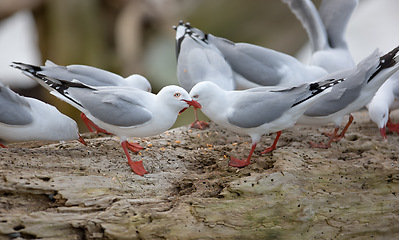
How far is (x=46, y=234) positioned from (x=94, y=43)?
657cm

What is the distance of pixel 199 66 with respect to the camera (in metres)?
4.57

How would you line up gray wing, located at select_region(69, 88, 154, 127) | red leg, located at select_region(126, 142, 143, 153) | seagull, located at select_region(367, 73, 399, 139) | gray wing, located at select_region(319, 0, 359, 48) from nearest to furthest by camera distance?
gray wing, located at select_region(69, 88, 154, 127), red leg, located at select_region(126, 142, 143, 153), seagull, located at select_region(367, 73, 399, 139), gray wing, located at select_region(319, 0, 359, 48)

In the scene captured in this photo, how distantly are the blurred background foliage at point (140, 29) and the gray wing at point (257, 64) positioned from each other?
3783mm

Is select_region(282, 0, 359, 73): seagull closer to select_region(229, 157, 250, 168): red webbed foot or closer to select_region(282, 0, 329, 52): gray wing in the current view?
select_region(282, 0, 329, 52): gray wing

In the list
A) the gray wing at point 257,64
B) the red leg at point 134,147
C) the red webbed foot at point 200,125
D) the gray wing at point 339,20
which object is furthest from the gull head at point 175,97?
the gray wing at point 339,20

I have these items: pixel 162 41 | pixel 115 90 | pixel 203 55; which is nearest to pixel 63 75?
pixel 115 90

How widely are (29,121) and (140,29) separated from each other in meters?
6.19

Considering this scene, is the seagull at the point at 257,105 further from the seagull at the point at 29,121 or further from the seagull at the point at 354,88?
the seagull at the point at 29,121

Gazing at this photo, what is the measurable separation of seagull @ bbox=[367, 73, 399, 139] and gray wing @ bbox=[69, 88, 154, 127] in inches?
85.2

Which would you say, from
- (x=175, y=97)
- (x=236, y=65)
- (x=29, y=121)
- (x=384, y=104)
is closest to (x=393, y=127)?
(x=384, y=104)

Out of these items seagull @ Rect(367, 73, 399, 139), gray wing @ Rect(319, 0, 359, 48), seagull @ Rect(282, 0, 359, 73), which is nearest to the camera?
seagull @ Rect(367, 73, 399, 139)

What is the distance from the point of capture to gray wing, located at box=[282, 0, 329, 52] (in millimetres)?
5730

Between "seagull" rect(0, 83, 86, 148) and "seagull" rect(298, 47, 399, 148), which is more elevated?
"seagull" rect(298, 47, 399, 148)

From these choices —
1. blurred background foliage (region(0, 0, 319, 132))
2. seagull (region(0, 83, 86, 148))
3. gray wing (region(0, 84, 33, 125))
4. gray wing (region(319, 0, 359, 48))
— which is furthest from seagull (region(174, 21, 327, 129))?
blurred background foliage (region(0, 0, 319, 132))
